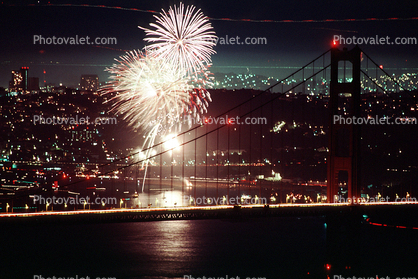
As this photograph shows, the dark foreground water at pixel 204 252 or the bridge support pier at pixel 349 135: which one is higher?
the bridge support pier at pixel 349 135

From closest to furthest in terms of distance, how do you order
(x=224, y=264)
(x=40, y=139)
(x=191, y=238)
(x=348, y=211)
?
(x=348, y=211) < (x=224, y=264) < (x=191, y=238) < (x=40, y=139)

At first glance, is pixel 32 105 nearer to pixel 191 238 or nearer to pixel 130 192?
pixel 130 192

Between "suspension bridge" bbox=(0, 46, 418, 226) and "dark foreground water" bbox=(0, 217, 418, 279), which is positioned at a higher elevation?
"suspension bridge" bbox=(0, 46, 418, 226)

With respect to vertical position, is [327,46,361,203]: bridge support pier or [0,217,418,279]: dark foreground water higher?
[327,46,361,203]: bridge support pier

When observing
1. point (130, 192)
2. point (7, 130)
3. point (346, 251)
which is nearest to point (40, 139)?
point (7, 130)

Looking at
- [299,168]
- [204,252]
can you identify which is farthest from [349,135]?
[299,168]

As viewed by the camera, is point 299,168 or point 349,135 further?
point 299,168

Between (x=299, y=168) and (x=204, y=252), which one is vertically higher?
(x=299, y=168)

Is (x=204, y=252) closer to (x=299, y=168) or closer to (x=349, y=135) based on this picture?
(x=349, y=135)
